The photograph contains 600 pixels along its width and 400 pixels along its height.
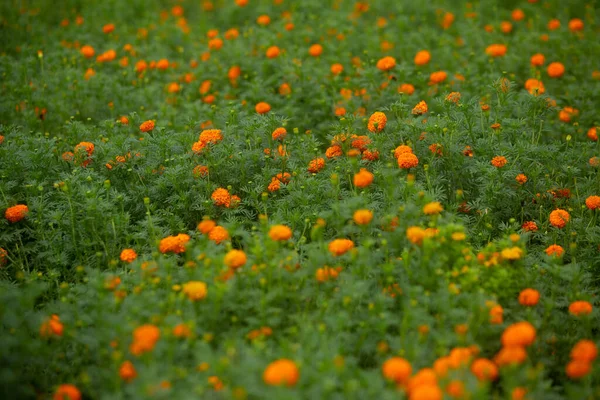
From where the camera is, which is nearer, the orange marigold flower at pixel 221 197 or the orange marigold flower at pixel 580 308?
the orange marigold flower at pixel 580 308

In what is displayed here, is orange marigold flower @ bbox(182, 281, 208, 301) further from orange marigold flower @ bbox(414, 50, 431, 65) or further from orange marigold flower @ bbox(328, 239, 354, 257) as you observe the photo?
orange marigold flower @ bbox(414, 50, 431, 65)

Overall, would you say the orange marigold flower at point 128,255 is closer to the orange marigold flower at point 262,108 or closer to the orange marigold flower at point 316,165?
the orange marigold flower at point 316,165

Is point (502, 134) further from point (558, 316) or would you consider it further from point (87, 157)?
point (87, 157)

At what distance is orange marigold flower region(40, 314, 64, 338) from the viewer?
9.14ft

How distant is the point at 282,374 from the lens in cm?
225

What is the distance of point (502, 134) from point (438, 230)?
4.43 feet

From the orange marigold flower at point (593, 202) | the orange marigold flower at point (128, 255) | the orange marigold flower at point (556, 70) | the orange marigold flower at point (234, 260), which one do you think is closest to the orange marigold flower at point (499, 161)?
the orange marigold flower at point (593, 202)

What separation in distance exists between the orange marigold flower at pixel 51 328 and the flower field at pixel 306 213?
0.05ft

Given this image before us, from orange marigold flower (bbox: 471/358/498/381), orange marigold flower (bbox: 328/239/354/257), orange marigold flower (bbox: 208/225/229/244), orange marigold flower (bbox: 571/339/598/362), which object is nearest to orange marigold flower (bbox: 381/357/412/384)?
orange marigold flower (bbox: 471/358/498/381)

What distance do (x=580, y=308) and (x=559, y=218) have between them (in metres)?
0.92

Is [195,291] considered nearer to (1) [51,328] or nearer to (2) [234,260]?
(2) [234,260]

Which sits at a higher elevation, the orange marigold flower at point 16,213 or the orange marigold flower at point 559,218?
the orange marigold flower at point 16,213

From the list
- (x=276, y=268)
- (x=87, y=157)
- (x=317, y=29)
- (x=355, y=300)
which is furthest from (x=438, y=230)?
(x=317, y=29)

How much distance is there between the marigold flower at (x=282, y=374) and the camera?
2252mm
